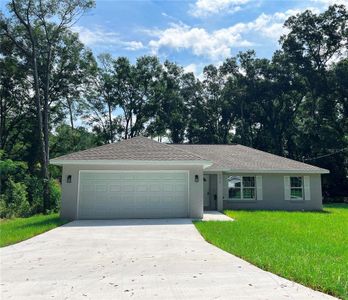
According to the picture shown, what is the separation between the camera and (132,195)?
→ 13.8 m

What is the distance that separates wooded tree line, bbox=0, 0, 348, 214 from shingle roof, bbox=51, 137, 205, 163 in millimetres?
11412

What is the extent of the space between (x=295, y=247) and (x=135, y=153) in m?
8.20

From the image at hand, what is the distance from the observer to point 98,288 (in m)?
4.95

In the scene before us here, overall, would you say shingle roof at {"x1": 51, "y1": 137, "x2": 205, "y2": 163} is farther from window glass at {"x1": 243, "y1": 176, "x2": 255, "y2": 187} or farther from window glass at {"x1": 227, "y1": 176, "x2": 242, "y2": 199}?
window glass at {"x1": 243, "y1": 176, "x2": 255, "y2": 187}

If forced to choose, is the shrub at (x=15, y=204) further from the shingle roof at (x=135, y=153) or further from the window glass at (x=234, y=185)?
the window glass at (x=234, y=185)

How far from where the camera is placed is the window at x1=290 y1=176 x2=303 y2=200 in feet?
61.6

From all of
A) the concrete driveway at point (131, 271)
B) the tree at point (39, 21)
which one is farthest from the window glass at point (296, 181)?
the tree at point (39, 21)

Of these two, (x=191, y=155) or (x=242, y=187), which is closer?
(x=191, y=155)

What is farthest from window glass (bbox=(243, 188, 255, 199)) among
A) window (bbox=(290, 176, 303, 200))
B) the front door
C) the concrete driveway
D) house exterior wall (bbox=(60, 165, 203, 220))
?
the concrete driveway

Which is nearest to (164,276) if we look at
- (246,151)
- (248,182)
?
(248,182)

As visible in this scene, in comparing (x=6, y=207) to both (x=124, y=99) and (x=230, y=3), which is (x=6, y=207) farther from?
(x=124, y=99)

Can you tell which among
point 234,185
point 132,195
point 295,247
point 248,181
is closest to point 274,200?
point 248,181

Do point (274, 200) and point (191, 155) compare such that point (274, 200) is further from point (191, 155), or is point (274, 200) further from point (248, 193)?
point (191, 155)

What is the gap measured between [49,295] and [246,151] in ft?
62.9
